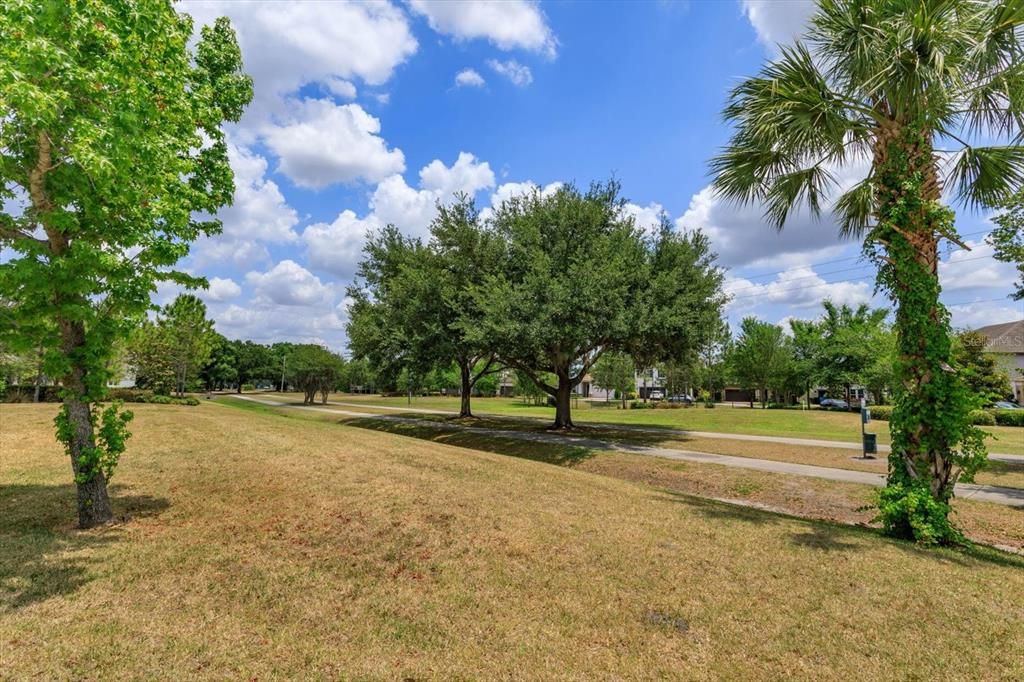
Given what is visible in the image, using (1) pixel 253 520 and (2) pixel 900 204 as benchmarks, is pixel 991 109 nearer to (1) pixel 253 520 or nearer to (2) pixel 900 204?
(2) pixel 900 204

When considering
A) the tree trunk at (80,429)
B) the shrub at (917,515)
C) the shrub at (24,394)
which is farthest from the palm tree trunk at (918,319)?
the shrub at (24,394)

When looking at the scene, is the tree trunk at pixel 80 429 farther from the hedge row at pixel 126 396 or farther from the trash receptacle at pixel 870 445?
the hedge row at pixel 126 396

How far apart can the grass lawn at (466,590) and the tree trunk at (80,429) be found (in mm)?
309

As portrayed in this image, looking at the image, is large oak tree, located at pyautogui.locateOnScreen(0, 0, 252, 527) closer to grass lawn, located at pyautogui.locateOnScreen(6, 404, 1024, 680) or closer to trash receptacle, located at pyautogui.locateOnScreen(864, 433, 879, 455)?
grass lawn, located at pyautogui.locateOnScreen(6, 404, 1024, 680)

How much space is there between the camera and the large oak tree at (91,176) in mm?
4562

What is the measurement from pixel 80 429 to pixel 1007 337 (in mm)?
73197

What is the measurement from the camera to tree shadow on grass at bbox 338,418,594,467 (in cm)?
1652

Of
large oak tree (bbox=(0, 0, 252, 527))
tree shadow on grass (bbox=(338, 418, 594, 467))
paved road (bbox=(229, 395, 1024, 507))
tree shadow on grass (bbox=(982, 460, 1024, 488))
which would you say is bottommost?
tree shadow on grass (bbox=(338, 418, 594, 467))

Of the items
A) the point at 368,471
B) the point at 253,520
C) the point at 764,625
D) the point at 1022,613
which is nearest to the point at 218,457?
the point at 368,471

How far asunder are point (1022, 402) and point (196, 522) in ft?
220

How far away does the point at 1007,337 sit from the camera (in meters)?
51.9

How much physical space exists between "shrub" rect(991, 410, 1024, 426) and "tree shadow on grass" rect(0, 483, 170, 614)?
3816cm

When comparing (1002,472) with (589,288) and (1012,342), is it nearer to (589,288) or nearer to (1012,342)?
(589,288)

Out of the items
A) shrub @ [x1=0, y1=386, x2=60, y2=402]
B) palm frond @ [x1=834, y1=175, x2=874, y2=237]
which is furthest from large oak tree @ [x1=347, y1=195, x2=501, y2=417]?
shrub @ [x1=0, y1=386, x2=60, y2=402]
